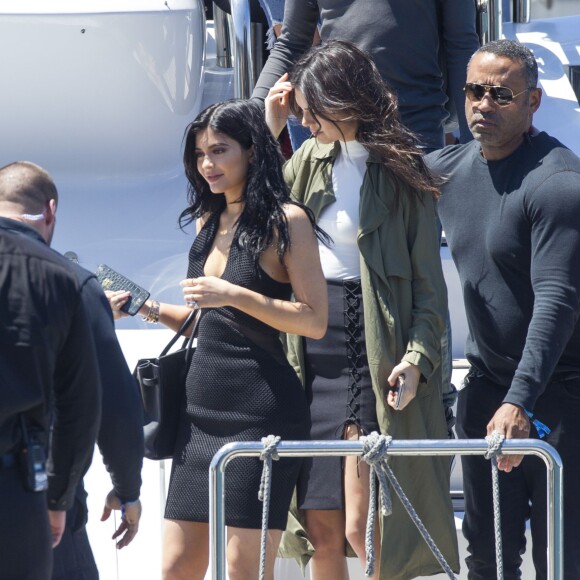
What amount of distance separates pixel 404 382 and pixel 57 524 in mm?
997

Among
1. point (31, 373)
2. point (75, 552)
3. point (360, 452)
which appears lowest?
point (75, 552)

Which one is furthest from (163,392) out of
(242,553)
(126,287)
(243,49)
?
(243,49)

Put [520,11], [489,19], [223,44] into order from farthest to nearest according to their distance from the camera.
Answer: [223,44]
[520,11]
[489,19]

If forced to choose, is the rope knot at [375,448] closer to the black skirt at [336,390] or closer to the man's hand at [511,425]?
the man's hand at [511,425]

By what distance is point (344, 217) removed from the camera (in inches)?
126

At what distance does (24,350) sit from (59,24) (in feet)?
12.1

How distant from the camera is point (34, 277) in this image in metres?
2.20

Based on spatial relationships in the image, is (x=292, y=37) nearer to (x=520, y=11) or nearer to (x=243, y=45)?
(x=243, y=45)

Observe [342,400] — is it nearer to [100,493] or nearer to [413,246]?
[413,246]

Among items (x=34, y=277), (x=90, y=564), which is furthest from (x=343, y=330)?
(x=34, y=277)

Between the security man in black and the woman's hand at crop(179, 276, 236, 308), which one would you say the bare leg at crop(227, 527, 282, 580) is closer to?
the woman's hand at crop(179, 276, 236, 308)

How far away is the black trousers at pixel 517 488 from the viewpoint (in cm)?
308

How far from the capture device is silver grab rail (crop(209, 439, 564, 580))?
8.25 feet

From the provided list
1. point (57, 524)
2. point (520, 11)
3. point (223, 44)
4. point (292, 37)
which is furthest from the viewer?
point (223, 44)
